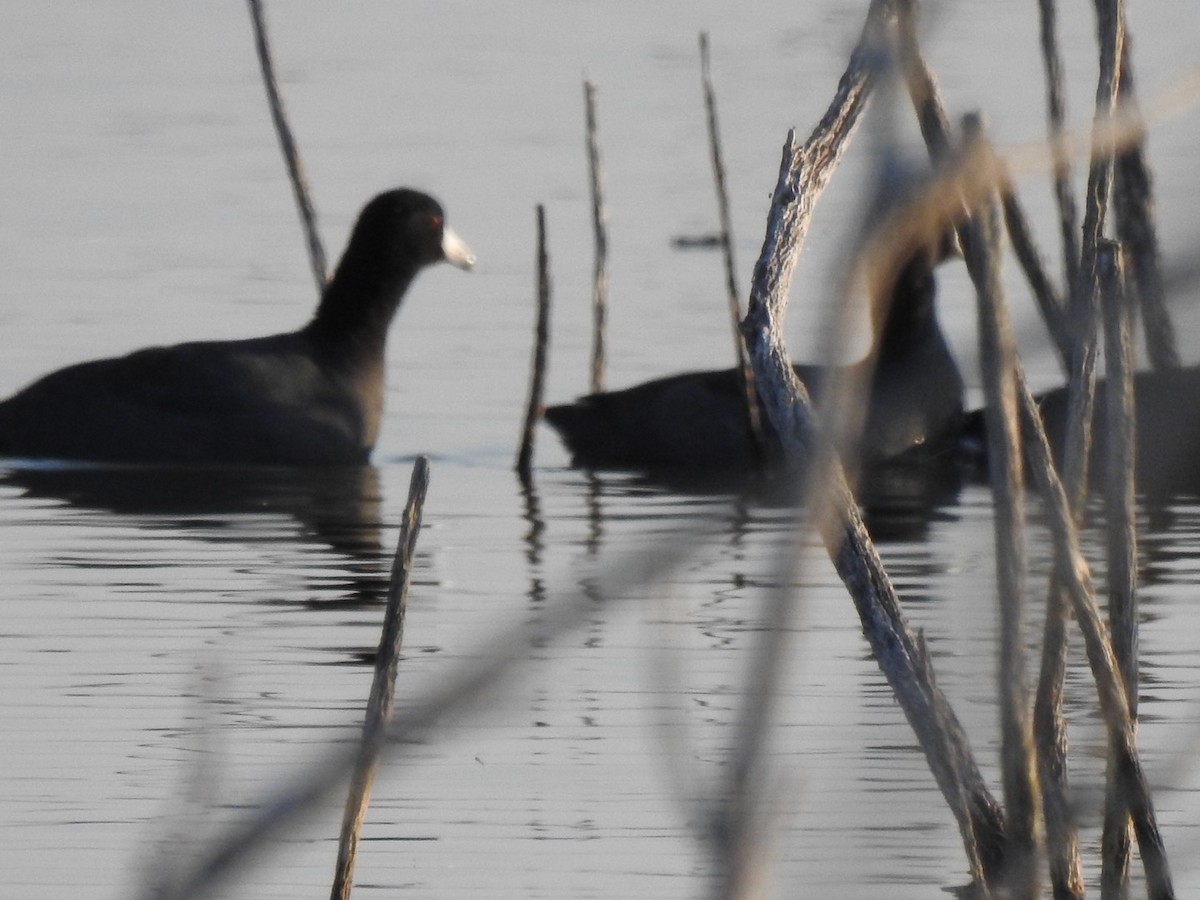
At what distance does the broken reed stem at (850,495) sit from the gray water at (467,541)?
0.38 ft

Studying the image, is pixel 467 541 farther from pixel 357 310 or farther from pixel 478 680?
pixel 478 680

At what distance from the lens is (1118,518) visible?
3.22 metres

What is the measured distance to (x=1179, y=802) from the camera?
4.75 meters

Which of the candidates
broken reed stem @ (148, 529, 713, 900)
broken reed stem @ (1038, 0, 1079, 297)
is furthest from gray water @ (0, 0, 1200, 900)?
broken reed stem @ (1038, 0, 1079, 297)

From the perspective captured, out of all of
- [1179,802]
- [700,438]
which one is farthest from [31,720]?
[700,438]

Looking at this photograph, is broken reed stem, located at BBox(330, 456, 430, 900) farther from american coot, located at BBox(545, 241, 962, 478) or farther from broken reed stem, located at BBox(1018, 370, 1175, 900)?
american coot, located at BBox(545, 241, 962, 478)

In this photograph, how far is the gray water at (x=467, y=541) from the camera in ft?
6.92

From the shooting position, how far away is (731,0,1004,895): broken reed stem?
2.59 metres

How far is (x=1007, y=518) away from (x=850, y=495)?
64cm

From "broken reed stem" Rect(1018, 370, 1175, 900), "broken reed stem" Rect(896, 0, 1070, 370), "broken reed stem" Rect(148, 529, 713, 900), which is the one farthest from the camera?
"broken reed stem" Rect(1018, 370, 1175, 900)

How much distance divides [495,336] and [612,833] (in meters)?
7.52

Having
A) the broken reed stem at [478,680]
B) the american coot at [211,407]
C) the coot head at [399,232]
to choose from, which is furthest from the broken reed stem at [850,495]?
the coot head at [399,232]

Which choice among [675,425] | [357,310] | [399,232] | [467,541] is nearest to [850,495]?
[467,541]

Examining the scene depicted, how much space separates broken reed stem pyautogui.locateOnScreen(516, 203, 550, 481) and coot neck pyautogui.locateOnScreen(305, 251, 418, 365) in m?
1.24
